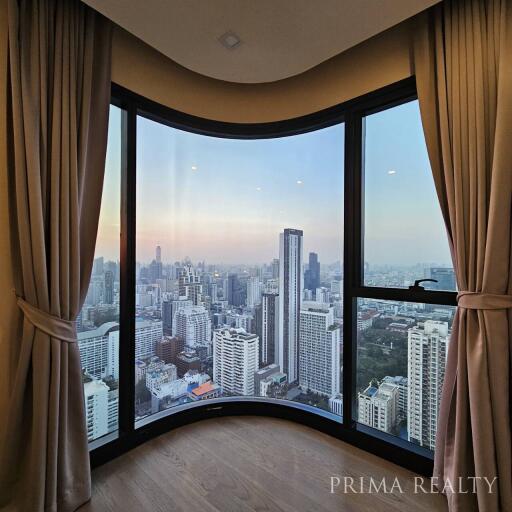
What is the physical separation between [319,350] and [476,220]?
1.32m

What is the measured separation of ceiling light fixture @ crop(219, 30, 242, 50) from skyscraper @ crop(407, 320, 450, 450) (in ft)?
6.37

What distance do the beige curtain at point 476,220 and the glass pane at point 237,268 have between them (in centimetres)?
70

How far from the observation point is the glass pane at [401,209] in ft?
5.60

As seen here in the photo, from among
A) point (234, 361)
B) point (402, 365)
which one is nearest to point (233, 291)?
point (234, 361)

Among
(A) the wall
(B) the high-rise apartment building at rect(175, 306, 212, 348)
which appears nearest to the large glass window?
(A) the wall

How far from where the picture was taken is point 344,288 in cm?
199

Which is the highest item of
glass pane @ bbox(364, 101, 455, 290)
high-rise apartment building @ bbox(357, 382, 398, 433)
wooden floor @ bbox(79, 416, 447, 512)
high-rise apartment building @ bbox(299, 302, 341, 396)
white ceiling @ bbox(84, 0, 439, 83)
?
white ceiling @ bbox(84, 0, 439, 83)

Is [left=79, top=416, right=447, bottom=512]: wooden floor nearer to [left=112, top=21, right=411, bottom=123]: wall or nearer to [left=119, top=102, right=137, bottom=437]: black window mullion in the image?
[left=119, top=102, right=137, bottom=437]: black window mullion

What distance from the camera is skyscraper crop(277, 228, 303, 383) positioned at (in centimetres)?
231

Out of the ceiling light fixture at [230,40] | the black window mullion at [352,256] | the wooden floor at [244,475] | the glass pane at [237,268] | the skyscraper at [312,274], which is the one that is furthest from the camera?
the skyscraper at [312,274]

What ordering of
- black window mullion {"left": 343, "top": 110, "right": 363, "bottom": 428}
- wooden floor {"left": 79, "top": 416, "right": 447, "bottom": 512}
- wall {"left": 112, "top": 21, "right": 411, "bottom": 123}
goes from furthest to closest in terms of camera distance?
1. black window mullion {"left": 343, "top": 110, "right": 363, "bottom": 428}
2. wall {"left": 112, "top": 21, "right": 411, "bottom": 123}
3. wooden floor {"left": 79, "top": 416, "right": 447, "bottom": 512}

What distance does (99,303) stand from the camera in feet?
5.84

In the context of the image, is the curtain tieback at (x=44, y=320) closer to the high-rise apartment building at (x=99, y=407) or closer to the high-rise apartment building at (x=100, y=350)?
the high-rise apartment building at (x=100, y=350)

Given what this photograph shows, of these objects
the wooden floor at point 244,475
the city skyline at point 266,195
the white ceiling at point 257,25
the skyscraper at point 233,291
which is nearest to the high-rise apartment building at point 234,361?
the skyscraper at point 233,291
